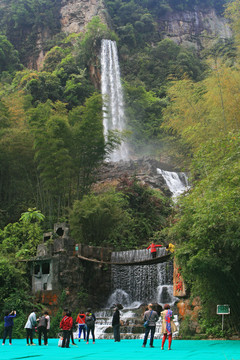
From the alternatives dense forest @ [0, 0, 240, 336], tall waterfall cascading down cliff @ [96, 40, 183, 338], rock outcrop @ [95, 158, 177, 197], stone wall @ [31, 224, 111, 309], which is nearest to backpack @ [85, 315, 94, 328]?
tall waterfall cascading down cliff @ [96, 40, 183, 338]

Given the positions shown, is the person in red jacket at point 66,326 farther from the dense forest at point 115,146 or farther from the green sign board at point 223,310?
the green sign board at point 223,310

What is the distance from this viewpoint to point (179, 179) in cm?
2920

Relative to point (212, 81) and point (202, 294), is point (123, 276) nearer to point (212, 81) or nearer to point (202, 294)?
point (202, 294)

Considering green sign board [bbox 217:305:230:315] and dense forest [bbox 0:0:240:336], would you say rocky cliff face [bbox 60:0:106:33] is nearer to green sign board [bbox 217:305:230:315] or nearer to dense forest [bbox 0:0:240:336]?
dense forest [bbox 0:0:240:336]

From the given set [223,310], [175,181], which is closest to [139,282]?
[223,310]

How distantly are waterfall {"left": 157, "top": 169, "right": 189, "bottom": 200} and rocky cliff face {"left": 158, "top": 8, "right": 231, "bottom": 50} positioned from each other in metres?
29.6

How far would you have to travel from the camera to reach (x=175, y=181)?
2884 cm

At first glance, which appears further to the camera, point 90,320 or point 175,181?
point 175,181

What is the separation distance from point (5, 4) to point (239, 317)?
2004 inches

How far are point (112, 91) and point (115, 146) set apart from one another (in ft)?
65.7

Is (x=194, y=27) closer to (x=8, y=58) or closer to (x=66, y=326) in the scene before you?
(x=8, y=58)

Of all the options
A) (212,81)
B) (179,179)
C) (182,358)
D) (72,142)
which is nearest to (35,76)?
(179,179)

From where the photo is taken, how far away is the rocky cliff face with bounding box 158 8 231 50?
54625 millimetres

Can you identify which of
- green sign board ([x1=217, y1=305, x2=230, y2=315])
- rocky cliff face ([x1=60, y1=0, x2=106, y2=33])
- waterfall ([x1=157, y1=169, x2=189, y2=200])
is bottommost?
green sign board ([x1=217, y1=305, x2=230, y2=315])
